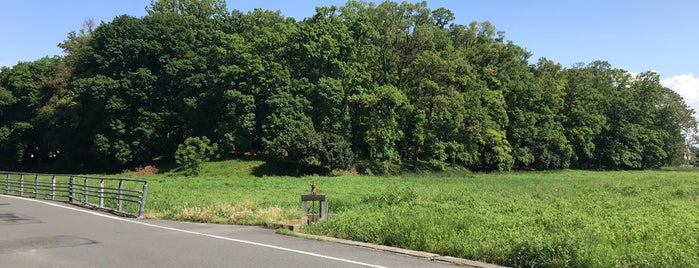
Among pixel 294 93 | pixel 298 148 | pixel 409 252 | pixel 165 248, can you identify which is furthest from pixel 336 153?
pixel 409 252

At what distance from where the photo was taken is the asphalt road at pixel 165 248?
27.1 feet

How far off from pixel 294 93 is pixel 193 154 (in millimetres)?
12518

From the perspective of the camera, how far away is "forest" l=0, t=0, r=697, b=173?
52.6 metres

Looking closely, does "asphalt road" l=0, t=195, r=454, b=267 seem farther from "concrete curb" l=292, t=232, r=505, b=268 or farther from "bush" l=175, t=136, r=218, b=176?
"bush" l=175, t=136, r=218, b=176

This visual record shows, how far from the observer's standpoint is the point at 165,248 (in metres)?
9.69

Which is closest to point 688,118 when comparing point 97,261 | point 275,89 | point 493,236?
point 275,89

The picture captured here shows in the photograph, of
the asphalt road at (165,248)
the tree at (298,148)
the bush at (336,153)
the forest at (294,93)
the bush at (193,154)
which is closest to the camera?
the asphalt road at (165,248)

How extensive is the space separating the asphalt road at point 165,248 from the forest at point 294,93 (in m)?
33.0

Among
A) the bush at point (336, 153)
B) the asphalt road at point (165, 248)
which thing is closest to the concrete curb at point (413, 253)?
the asphalt road at point (165, 248)

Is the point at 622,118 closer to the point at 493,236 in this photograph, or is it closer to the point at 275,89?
the point at 275,89

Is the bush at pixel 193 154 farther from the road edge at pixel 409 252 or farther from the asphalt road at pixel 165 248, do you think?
the road edge at pixel 409 252

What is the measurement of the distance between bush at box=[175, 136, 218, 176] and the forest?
1.41 m

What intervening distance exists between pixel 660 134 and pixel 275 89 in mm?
66141

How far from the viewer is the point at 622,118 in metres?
80.1
